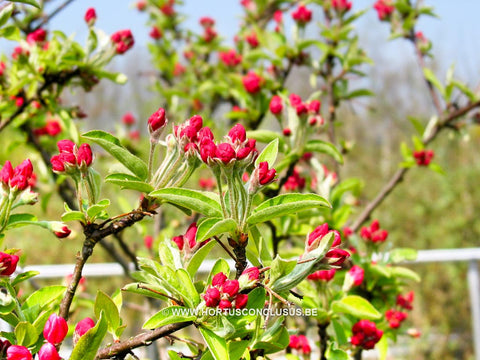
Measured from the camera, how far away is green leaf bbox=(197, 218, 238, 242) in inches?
35.5

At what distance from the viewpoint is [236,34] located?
3.72 metres

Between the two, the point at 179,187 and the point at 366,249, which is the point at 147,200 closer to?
the point at 179,187

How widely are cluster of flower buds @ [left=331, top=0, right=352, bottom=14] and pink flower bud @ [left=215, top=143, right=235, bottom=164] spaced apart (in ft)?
6.26

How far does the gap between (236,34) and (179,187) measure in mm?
2893

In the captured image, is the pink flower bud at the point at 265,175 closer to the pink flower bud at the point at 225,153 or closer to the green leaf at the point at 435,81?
the pink flower bud at the point at 225,153

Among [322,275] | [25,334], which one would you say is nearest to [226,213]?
[25,334]

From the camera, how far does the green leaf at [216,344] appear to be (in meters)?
0.90

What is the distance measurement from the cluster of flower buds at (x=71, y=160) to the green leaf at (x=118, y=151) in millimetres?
34

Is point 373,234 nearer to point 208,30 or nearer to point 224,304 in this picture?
point 224,304

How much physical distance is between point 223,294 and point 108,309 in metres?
0.26

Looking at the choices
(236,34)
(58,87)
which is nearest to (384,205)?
(236,34)

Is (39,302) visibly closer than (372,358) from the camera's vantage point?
Yes

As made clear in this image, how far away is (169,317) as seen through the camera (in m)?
0.91

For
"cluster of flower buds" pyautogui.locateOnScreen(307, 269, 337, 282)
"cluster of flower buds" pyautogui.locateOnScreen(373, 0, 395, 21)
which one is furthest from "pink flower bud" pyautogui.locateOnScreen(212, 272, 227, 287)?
"cluster of flower buds" pyautogui.locateOnScreen(373, 0, 395, 21)
